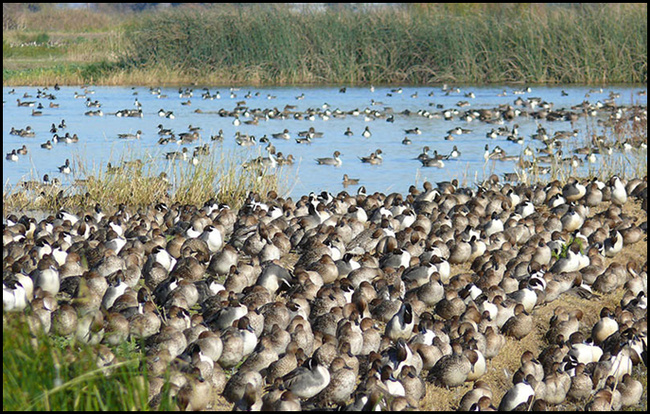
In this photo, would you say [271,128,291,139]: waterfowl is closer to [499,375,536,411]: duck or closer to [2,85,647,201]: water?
[2,85,647,201]: water

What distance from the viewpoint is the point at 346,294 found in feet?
34.2

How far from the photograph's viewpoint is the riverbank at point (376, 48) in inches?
1487

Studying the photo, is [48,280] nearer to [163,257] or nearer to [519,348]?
[163,257]

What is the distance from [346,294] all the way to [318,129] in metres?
19.5

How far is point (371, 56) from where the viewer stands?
40219 millimetres

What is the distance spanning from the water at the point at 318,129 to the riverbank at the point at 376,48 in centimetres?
108

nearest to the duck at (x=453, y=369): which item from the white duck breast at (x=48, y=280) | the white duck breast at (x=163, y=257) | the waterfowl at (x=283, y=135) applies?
the white duck breast at (x=163, y=257)

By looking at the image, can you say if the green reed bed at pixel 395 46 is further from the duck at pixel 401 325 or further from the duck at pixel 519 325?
the duck at pixel 401 325

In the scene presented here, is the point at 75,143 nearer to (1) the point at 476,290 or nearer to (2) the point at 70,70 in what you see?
(1) the point at 476,290

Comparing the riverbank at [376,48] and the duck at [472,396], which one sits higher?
the duck at [472,396]

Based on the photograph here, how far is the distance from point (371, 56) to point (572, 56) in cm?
880

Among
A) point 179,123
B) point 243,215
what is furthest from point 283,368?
point 179,123

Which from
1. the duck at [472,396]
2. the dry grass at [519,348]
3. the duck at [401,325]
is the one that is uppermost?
the duck at [472,396]

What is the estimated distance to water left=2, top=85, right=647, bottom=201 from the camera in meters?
21.0
